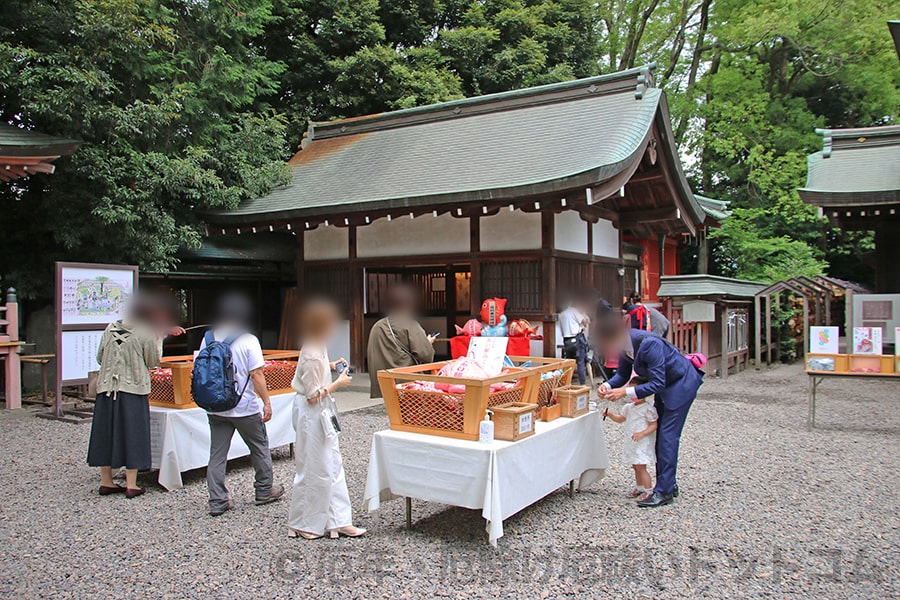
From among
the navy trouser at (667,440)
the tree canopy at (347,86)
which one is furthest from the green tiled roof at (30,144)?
the navy trouser at (667,440)

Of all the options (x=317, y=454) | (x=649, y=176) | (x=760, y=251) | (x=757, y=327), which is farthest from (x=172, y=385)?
(x=760, y=251)

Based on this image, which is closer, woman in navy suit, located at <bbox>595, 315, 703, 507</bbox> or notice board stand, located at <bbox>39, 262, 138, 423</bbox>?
woman in navy suit, located at <bbox>595, 315, 703, 507</bbox>

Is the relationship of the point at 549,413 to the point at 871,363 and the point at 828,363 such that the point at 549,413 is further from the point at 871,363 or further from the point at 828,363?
the point at 871,363

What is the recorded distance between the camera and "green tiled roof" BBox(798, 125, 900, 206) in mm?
10008

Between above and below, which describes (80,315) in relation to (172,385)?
above

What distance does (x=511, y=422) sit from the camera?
3918 mm

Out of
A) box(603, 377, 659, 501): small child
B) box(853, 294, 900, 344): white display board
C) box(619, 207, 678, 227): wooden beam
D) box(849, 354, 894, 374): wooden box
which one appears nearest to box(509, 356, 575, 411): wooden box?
box(603, 377, 659, 501): small child

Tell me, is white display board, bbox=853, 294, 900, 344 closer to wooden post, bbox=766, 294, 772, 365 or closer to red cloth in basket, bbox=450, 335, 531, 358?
wooden post, bbox=766, 294, 772, 365

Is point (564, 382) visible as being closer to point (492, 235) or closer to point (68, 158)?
point (492, 235)

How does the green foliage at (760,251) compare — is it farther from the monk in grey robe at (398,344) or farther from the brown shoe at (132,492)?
the brown shoe at (132,492)

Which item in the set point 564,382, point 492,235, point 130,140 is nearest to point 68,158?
point 130,140

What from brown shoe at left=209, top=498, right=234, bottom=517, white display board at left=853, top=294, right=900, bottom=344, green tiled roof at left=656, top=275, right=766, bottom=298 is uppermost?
green tiled roof at left=656, top=275, right=766, bottom=298

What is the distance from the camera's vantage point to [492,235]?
1046 centimetres

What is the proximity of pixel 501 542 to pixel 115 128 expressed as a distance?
8.56 metres
